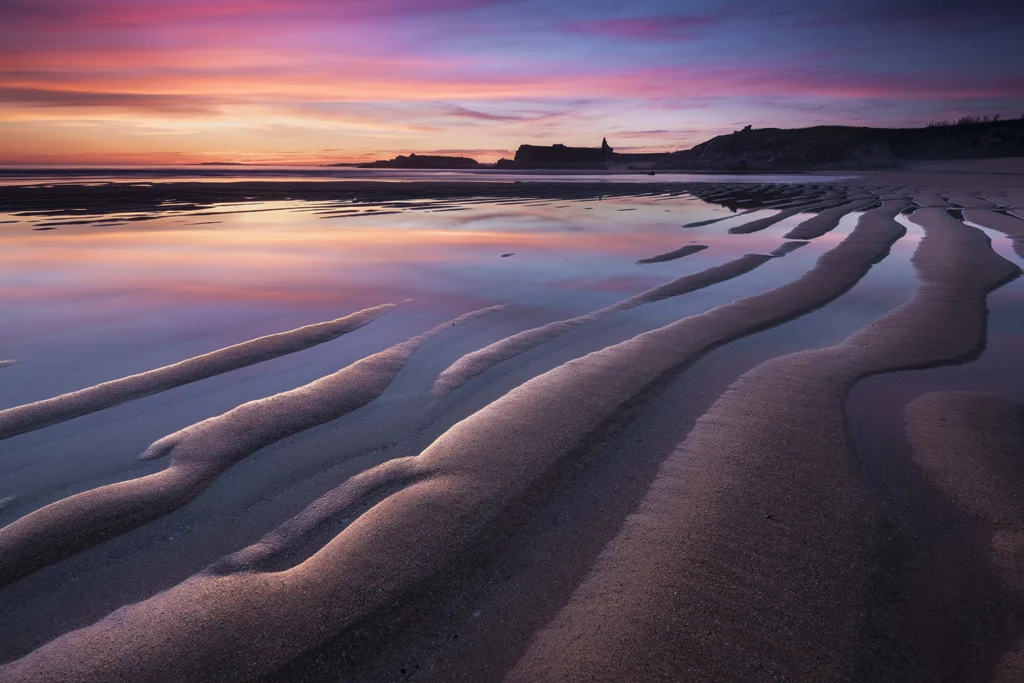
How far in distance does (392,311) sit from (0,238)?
11.6 meters

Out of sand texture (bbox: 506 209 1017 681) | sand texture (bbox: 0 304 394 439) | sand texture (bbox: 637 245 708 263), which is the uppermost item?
sand texture (bbox: 637 245 708 263)

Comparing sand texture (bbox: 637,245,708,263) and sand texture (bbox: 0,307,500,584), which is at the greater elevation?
sand texture (bbox: 637,245,708,263)

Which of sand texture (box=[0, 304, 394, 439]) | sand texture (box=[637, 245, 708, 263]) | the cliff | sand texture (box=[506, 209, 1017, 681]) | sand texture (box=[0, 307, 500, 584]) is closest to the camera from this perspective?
sand texture (box=[506, 209, 1017, 681])

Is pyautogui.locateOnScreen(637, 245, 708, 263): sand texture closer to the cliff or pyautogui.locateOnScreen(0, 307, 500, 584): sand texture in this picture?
pyautogui.locateOnScreen(0, 307, 500, 584): sand texture

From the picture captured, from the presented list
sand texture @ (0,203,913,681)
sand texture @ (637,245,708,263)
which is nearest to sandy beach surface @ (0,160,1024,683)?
sand texture @ (0,203,913,681)

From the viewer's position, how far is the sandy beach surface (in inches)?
81.4

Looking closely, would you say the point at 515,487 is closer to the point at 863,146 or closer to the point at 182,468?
the point at 182,468

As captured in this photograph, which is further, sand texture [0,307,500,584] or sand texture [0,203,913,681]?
sand texture [0,307,500,584]

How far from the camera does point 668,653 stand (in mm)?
2016

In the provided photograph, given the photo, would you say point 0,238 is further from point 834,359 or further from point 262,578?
point 834,359

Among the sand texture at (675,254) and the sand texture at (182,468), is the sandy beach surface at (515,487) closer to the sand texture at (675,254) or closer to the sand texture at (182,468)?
the sand texture at (182,468)

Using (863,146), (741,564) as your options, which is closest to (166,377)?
(741,564)

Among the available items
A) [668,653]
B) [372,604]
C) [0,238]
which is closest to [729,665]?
[668,653]

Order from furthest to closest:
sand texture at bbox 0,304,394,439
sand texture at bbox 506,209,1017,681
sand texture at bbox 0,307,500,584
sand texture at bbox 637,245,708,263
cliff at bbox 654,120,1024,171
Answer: cliff at bbox 654,120,1024,171, sand texture at bbox 637,245,708,263, sand texture at bbox 0,304,394,439, sand texture at bbox 0,307,500,584, sand texture at bbox 506,209,1017,681
